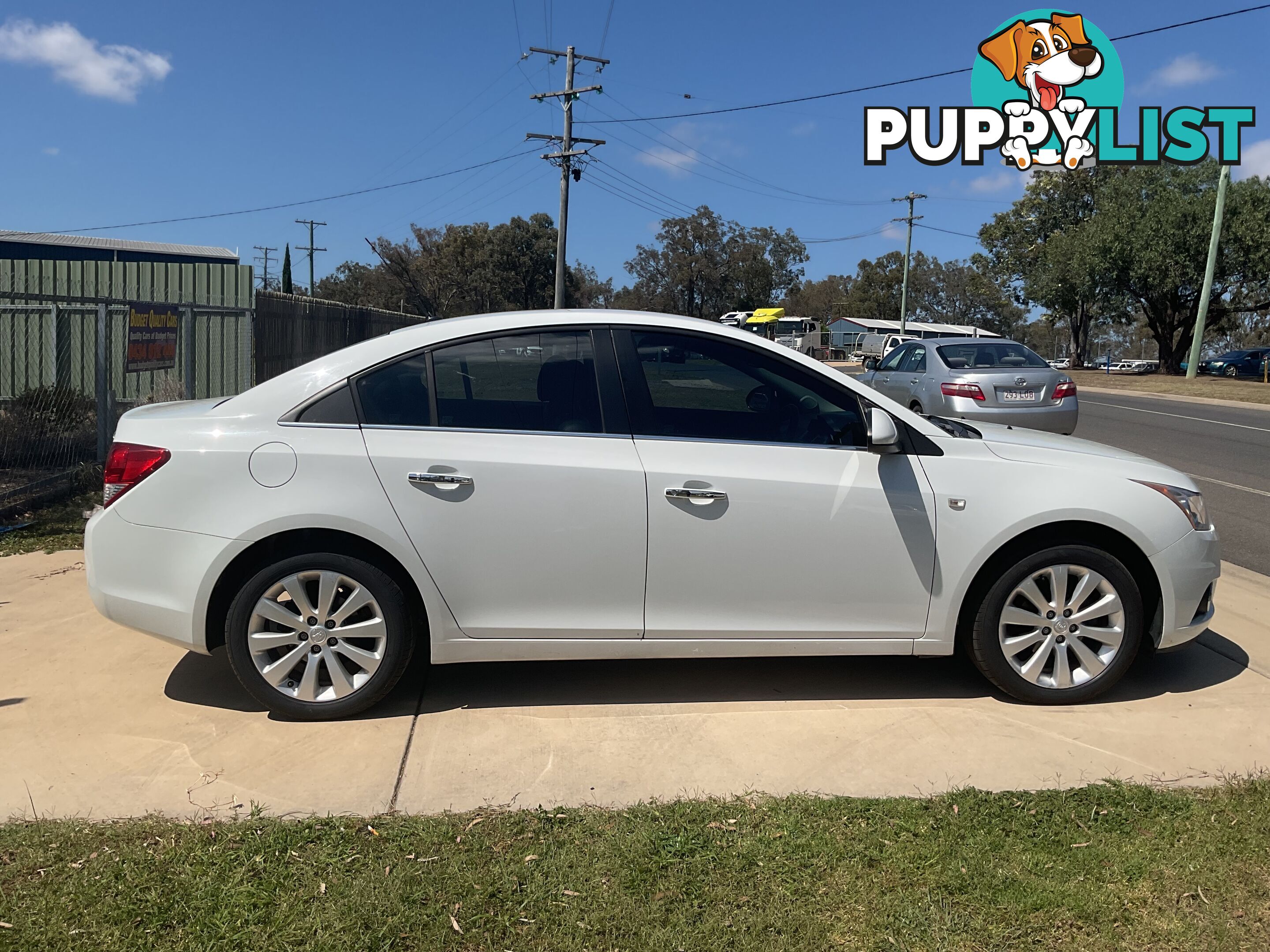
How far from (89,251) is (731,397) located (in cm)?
4684

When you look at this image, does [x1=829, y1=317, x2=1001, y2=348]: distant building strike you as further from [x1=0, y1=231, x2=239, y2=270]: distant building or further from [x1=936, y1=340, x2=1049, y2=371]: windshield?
[x1=936, y1=340, x2=1049, y2=371]: windshield

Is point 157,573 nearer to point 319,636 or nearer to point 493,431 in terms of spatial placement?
point 319,636

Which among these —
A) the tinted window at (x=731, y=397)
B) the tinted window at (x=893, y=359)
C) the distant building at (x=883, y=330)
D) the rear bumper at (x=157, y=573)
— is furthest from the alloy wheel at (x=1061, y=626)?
the distant building at (x=883, y=330)

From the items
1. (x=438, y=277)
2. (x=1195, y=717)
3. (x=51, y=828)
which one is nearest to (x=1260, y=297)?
(x=438, y=277)

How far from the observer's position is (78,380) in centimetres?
1530

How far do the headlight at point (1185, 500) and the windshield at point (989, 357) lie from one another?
7.62 meters

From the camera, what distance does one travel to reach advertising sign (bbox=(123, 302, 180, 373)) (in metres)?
10.0

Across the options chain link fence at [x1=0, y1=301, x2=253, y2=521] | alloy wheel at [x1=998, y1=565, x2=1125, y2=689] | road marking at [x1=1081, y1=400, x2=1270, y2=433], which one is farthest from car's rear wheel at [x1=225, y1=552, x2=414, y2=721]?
road marking at [x1=1081, y1=400, x2=1270, y2=433]

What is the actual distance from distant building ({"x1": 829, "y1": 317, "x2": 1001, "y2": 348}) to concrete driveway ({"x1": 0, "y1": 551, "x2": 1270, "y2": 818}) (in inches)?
2352

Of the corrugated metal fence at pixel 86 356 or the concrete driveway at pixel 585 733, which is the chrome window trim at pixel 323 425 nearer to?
the concrete driveway at pixel 585 733

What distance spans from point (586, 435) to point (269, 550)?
1357 mm

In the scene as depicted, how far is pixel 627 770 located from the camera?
3686 millimetres

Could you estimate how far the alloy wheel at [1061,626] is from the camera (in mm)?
4207

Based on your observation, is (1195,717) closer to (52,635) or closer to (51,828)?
(51,828)
